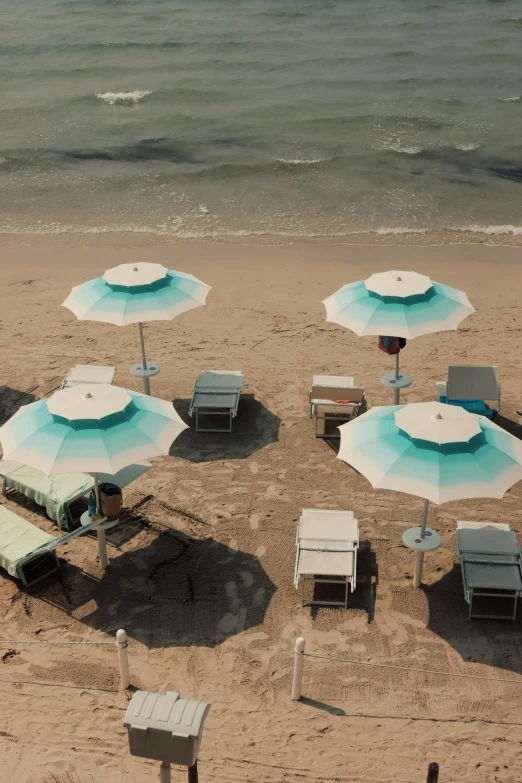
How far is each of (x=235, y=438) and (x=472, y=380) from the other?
330 cm

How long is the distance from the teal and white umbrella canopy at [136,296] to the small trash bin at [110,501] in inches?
108

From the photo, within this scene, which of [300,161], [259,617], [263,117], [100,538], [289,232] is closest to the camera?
[259,617]

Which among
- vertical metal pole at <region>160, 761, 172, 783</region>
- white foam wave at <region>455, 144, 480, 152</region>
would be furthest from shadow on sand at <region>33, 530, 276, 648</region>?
white foam wave at <region>455, 144, 480, 152</region>

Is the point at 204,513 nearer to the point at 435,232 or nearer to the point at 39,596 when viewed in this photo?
the point at 39,596

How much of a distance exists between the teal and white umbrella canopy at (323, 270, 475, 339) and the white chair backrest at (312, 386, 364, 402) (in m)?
0.97

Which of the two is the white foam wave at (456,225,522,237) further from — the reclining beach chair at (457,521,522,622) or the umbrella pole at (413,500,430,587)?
the umbrella pole at (413,500,430,587)

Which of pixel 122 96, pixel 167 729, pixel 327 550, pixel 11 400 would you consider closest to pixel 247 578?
pixel 327 550

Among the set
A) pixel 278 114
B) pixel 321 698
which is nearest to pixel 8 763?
pixel 321 698

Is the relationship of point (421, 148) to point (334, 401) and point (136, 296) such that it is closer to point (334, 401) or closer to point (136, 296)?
point (334, 401)

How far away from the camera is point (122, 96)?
30281mm

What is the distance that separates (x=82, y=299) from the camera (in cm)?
1132

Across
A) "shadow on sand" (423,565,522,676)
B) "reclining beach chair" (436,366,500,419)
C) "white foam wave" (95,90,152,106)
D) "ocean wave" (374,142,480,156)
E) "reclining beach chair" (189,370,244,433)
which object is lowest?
"ocean wave" (374,142,480,156)

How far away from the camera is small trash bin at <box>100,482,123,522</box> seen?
8711mm

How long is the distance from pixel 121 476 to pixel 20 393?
12.1 ft
